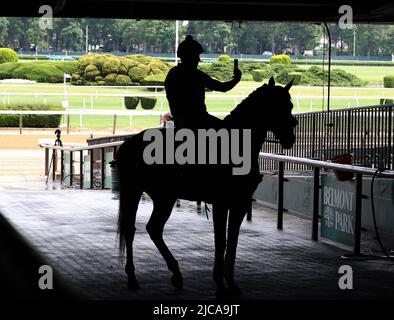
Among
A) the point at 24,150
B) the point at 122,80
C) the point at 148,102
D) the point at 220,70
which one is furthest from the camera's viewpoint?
the point at 122,80

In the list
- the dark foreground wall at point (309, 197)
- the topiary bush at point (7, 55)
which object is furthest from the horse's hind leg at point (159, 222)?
the topiary bush at point (7, 55)

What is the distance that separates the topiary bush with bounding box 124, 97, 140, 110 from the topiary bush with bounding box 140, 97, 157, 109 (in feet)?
0.98

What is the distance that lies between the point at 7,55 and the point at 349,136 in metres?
55.5

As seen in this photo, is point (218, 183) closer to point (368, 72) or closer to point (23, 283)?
point (23, 283)

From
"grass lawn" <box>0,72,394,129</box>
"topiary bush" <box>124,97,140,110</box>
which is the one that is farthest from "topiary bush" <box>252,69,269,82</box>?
"topiary bush" <box>124,97,140,110</box>

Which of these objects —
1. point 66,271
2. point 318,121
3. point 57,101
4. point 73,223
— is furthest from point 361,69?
point 66,271

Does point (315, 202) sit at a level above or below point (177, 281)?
above

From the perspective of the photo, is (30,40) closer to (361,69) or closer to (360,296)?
(361,69)

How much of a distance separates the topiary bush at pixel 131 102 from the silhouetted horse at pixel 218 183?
5065cm

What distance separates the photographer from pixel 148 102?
62.1 m

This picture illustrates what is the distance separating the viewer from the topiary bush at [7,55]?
72.8m

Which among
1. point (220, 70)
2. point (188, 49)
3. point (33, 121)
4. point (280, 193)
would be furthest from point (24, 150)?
point (188, 49)

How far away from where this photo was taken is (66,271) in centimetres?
1189

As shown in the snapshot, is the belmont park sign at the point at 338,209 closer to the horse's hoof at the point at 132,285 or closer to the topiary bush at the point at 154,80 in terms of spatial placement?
the horse's hoof at the point at 132,285
